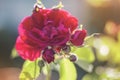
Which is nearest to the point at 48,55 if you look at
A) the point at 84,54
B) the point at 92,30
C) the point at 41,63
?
the point at 41,63

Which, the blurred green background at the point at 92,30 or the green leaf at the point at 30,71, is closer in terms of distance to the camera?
the green leaf at the point at 30,71

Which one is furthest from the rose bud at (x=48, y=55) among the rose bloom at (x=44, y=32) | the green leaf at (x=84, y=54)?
the green leaf at (x=84, y=54)

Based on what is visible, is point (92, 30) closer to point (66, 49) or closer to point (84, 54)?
point (84, 54)

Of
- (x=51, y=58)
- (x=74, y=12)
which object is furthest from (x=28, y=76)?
(x=74, y=12)

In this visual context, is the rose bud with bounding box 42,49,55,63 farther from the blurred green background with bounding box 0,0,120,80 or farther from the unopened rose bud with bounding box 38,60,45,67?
the blurred green background with bounding box 0,0,120,80

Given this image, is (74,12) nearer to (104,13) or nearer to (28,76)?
(104,13)

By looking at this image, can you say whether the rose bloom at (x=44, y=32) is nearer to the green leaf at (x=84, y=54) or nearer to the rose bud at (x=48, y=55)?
the rose bud at (x=48, y=55)
